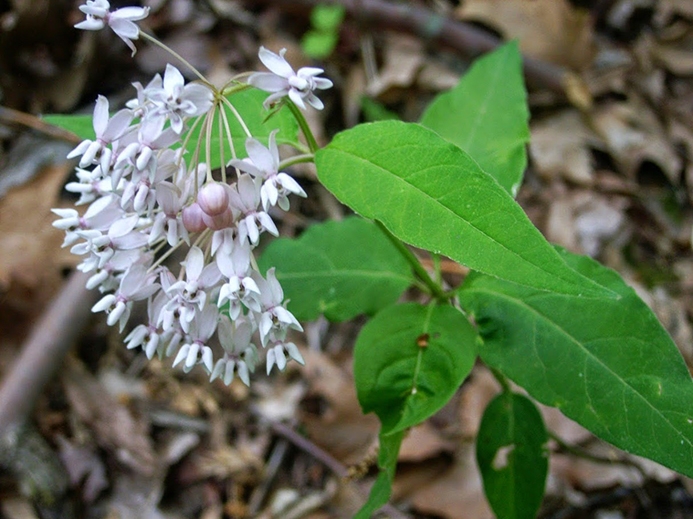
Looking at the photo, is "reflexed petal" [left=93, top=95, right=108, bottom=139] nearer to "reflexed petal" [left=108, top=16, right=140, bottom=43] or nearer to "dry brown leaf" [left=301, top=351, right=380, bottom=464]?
"reflexed petal" [left=108, top=16, right=140, bottom=43]

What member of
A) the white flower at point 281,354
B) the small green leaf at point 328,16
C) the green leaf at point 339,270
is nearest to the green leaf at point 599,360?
the green leaf at point 339,270

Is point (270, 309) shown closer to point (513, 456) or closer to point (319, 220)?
point (513, 456)

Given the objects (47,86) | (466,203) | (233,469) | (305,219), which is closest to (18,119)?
(47,86)

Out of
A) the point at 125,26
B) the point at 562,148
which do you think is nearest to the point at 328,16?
the point at 562,148

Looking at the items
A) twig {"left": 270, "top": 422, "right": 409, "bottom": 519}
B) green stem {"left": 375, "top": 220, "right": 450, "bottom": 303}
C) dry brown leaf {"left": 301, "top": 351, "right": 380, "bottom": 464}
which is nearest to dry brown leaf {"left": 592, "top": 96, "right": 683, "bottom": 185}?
dry brown leaf {"left": 301, "top": 351, "right": 380, "bottom": 464}

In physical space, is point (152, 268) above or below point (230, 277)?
below

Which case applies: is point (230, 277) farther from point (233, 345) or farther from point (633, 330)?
point (633, 330)

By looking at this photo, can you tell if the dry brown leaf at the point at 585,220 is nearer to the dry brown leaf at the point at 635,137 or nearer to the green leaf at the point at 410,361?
the dry brown leaf at the point at 635,137
